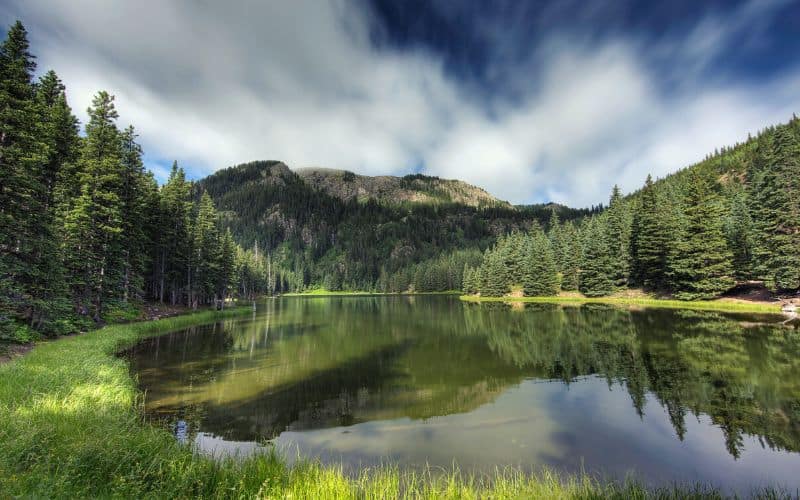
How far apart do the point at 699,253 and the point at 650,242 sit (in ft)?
32.0

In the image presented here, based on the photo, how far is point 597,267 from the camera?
70562 mm

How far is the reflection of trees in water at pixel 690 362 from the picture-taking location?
13180 millimetres

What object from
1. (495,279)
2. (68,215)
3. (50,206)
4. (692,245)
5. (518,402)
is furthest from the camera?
(495,279)

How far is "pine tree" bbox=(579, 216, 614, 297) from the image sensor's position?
6994 cm

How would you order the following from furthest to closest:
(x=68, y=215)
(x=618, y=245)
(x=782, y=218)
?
1. (x=618, y=245)
2. (x=782, y=218)
3. (x=68, y=215)

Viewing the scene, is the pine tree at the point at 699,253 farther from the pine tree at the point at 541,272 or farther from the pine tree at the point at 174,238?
the pine tree at the point at 174,238

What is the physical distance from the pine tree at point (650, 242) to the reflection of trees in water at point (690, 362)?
2318 centimetres

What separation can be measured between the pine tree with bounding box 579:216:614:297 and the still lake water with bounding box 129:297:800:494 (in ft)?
132

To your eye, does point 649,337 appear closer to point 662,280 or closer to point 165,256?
point 662,280

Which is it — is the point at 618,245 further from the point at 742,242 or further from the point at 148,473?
the point at 148,473

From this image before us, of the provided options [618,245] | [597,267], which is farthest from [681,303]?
[618,245]

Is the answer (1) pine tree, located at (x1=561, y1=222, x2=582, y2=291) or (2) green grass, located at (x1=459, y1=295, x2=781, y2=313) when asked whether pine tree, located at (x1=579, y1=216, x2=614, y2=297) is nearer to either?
(2) green grass, located at (x1=459, y1=295, x2=781, y2=313)

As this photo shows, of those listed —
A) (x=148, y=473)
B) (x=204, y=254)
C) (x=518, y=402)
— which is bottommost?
(x=518, y=402)

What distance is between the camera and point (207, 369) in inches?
902
